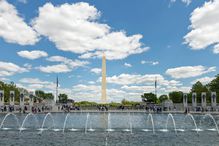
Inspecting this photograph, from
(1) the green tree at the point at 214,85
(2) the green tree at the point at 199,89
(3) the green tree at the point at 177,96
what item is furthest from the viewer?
(3) the green tree at the point at 177,96

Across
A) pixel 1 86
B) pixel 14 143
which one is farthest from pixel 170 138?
pixel 1 86

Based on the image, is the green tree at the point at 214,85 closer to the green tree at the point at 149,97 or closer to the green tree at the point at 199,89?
the green tree at the point at 199,89

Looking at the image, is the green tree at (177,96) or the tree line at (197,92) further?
the green tree at (177,96)

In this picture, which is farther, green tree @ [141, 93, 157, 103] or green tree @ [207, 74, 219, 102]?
green tree @ [141, 93, 157, 103]

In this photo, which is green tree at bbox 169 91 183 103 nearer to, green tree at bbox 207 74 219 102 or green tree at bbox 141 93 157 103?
green tree at bbox 141 93 157 103

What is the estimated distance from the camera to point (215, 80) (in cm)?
12550

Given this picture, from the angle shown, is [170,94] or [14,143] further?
[170,94]

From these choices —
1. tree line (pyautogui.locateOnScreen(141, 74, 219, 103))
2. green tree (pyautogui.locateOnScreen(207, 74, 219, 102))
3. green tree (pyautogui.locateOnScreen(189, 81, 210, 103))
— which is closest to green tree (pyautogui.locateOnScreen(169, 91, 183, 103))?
tree line (pyautogui.locateOnScreen(141, 74, 219, 103))

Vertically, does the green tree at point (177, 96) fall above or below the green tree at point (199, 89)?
below

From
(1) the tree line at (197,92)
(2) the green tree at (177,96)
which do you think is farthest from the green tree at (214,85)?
(2) the green tree at (177,96)

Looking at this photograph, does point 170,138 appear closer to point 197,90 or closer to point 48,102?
point 48,102

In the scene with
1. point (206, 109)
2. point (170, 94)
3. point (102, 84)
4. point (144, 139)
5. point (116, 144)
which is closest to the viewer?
point (116, 144)

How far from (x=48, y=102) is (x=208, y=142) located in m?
75.1

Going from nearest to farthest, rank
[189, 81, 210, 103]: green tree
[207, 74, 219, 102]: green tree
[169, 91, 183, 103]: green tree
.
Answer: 1. [207, 74, 219, 102]: green tree
2. [189, 81, 210, 103]: green tree
3. [169, 91, 183, 103]: green tree
